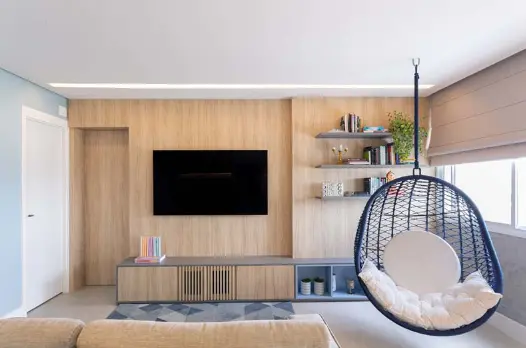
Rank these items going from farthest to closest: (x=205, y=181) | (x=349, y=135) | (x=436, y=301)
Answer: (x=205, y=181) → (x=349, y=135) → (x=436, y=301)

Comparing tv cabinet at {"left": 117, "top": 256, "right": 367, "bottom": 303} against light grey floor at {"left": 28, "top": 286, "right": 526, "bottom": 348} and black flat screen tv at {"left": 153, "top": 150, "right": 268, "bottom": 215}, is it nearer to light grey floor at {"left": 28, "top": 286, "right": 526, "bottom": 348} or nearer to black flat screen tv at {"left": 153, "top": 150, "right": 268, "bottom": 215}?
light grey floor at {"left": 28, "top": 286, "right": 526, "bottom": 348}

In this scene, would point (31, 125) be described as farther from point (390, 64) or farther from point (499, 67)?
point (499, 67)

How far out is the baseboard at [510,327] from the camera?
301cm

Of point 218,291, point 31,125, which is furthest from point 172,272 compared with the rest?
point 31,125

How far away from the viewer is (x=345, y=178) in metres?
4.39

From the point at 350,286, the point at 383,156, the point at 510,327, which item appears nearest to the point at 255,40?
the point at 383,156

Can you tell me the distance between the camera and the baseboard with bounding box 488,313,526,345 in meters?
3.01

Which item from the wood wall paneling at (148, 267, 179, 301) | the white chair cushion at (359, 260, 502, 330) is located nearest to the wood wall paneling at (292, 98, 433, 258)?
the white chair cushion at (359, 260, 502, 330)

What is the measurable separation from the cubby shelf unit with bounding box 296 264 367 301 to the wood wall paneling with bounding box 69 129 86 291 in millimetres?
2706

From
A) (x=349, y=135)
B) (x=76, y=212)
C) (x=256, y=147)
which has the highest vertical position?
(x=349, y=135)

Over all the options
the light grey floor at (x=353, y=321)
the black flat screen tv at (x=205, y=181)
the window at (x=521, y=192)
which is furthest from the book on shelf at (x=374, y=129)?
the light grey floor at (x=353, y=321)

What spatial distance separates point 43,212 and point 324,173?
3.21 meters

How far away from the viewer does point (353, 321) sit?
348cm

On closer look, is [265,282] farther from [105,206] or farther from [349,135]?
[105,206]
